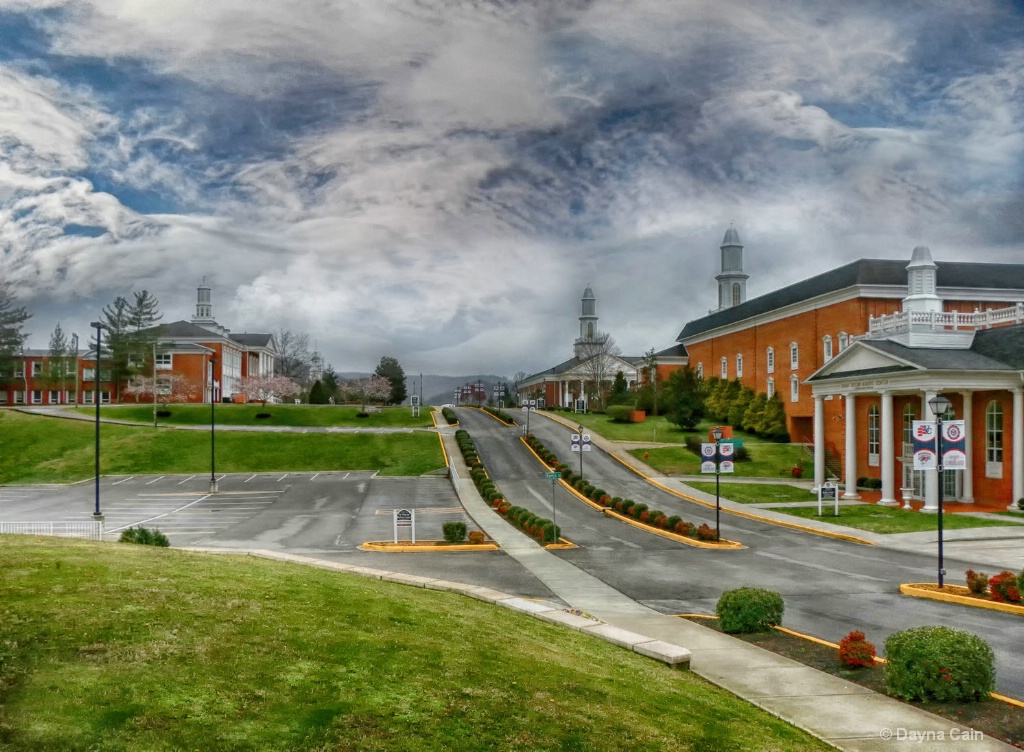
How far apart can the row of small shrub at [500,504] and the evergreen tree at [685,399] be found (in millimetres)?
19353

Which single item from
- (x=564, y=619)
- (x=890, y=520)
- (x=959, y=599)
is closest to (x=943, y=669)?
(x=564, y=619)

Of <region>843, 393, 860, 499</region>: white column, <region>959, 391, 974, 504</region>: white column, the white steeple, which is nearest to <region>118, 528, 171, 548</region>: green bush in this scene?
<region>843, 393, 860, 499</region>: white column

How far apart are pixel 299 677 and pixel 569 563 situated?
17336 millimetres

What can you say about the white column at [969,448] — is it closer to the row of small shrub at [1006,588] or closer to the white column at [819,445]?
the white column at [819,445]

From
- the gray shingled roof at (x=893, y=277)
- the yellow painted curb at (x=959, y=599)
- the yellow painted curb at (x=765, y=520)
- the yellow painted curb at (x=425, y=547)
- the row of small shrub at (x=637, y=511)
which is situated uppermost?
the gray shingled roof at (x=893, y=277)

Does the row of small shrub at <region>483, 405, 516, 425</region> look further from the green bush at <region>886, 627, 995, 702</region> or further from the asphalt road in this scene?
the green bush at <region>886, 627, 995, 702</region>

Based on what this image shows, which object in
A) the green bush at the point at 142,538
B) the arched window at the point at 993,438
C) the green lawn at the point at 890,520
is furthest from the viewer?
the arched window at the point at 993,438

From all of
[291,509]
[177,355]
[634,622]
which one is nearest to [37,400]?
[177,355]

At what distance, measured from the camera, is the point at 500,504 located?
3812 centimetres

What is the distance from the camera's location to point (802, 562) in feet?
81.9

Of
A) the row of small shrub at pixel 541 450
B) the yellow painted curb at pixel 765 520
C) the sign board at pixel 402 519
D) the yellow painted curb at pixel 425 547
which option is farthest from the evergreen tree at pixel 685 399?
the sign board at pixel 402 519

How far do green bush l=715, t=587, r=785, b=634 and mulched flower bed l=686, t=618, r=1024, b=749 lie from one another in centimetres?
16

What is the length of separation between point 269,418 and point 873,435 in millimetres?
57668

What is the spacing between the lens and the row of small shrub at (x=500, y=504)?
96.2 feet
